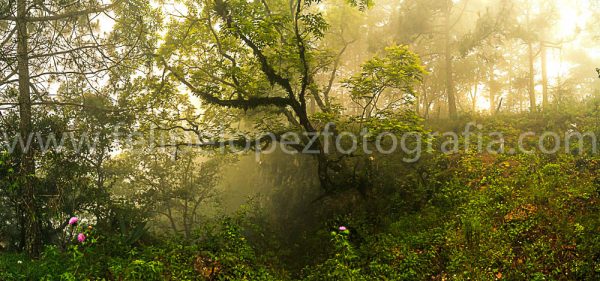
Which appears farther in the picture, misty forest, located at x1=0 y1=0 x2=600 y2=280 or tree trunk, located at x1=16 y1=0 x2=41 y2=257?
tree trunk, located at x1=16 y1=0 x2=41 y2=257

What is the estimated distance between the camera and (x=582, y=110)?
14.5m

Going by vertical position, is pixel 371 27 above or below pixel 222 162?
above

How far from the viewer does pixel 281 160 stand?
16.8 m

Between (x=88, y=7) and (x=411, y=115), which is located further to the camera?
(x=411, y=115)

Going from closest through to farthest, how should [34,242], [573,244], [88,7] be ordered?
1. [573,244]
2. [34,242]
3. [88,7]

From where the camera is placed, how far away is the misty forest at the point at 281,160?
6.80m

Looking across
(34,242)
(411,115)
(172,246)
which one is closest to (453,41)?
(411,115)

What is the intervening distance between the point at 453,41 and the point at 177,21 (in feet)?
52.2

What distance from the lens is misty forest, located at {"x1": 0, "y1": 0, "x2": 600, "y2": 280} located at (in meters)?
6.80

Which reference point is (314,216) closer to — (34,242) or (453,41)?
(34,242)

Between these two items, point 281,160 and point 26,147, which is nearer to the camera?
point 26,147

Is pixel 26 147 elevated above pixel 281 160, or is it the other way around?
pixel 26 147

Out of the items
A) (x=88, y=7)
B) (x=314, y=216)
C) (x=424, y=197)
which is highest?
(x=88, y=7)

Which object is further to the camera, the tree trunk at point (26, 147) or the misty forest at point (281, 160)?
the tree trunk at point (26, 147)
